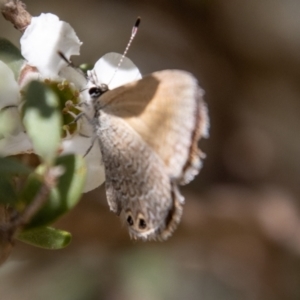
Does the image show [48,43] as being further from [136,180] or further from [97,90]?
[136,180]

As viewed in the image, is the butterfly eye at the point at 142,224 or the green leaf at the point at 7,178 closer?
the green leaf at the point at 7,178

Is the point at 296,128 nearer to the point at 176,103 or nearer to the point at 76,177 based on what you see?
the point at 176,103

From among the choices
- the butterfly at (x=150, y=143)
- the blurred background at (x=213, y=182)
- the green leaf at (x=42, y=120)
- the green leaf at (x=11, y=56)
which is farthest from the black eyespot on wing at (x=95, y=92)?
the blurred background at (x=213, y=182)

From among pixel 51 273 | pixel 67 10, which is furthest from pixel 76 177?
pixel 67 10

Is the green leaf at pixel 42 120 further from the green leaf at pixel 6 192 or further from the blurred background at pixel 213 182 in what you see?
the blurred background at pixel 213 182

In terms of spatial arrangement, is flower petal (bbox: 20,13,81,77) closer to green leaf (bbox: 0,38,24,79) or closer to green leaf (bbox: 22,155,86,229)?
green leaf (bbox: 0,38,24,79)

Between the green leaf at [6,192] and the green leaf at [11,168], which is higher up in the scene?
the green leaf at [11,168]
